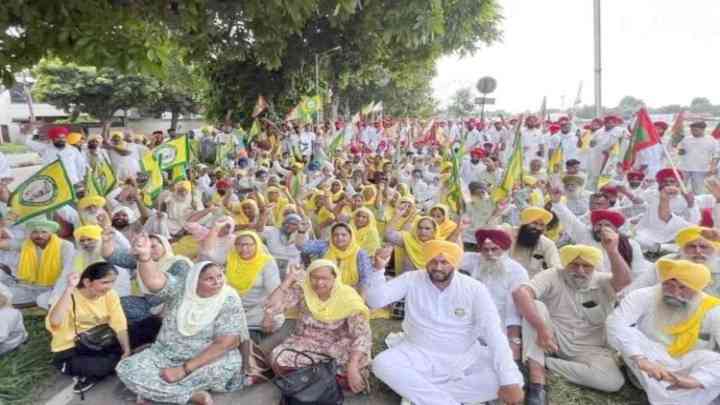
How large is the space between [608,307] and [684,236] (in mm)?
790

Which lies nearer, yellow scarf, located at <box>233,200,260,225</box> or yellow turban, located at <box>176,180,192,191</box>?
yellow scarf, located at <box>233,200,260,225</box>

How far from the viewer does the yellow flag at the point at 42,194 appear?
4609 mm

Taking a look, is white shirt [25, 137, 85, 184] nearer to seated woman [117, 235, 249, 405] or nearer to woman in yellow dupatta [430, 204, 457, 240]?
seated woman [117, 235, 249, 405]

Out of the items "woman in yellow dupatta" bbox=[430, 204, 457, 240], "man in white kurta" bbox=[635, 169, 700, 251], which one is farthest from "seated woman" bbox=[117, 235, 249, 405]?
Answer: "man in white kurta" bbox=[635, 169, 700, 251]

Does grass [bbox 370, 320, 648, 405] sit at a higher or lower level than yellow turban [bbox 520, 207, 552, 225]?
lower

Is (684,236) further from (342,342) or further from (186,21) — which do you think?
(186,21)

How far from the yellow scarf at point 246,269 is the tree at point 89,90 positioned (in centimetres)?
2726

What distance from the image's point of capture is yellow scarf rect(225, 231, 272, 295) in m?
4.44

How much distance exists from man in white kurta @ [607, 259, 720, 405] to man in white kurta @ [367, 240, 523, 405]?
2.75 ft

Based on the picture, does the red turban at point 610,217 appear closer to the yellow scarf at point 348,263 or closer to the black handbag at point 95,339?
the yellow scarf at point 348,263

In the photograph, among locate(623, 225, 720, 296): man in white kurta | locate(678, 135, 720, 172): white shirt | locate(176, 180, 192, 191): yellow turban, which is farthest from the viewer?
locate(678, 135, 720, 172): white shirt

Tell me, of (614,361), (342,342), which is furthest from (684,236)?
(342,342)

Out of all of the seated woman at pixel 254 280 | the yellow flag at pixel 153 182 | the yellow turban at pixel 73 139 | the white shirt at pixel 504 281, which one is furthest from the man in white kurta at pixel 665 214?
the yellow turban at pixel 73 139

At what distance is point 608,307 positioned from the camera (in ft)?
12.2
